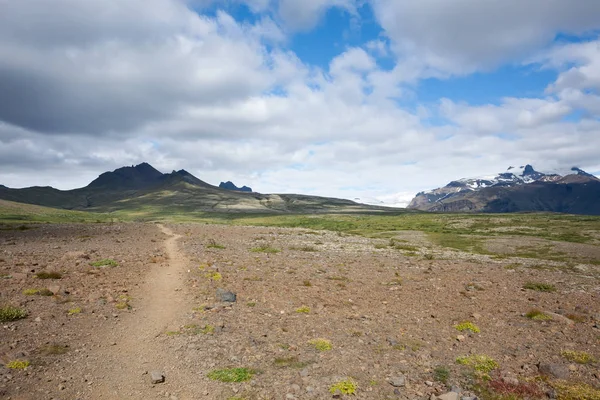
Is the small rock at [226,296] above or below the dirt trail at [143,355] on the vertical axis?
above

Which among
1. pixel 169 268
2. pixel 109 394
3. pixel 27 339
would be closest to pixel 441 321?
pixel 109 394

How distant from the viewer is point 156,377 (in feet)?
41.3

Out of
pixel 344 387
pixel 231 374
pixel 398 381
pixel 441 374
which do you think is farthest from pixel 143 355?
pixel 441 374

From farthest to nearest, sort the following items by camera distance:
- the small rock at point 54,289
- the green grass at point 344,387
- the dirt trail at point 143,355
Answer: the small rock at point 54,289, the green grass at point 344,387, the dirt trail at point 143,355

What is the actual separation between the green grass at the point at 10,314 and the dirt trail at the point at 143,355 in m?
4.59

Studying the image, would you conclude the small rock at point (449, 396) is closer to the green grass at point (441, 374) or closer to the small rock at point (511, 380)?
the green grass at point (441, 374)

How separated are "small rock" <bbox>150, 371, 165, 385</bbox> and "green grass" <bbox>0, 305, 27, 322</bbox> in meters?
8.90

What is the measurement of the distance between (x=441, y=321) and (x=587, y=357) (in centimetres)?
663

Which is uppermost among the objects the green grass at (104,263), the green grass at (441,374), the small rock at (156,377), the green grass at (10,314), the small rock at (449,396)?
the green grass at (104,263)

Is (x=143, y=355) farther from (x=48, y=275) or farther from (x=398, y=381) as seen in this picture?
(x=48, y=275)

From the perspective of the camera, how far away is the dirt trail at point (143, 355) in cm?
1205

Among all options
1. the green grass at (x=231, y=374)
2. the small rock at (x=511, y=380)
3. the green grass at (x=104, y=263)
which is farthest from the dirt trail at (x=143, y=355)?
the small rock at (x=511, y=380)

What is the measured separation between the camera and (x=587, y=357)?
47.6 ft

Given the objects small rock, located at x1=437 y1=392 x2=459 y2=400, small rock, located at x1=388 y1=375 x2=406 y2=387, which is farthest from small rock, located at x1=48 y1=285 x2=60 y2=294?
small rock, located at x1=437 y1=392 x2=459 y2=400
